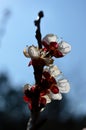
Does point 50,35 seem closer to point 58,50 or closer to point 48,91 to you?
point 58,50

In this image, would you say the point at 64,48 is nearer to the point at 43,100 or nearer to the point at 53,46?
the point at 53,46

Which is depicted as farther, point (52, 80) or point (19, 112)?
point (19, 112)

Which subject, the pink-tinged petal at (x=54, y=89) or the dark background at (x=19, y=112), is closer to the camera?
the pink-tinged petal at (x=54, y=89)

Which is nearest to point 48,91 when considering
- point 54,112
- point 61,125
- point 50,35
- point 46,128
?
point 50,35

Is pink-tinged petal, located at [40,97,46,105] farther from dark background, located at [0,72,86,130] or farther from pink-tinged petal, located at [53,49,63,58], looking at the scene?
dark background, located at [0,72,86,130]

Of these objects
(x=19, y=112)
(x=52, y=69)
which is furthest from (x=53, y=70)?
(x=19, y=112)

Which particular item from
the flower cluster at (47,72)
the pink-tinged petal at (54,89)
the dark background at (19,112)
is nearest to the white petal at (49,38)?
the flower cluster at (47,72)

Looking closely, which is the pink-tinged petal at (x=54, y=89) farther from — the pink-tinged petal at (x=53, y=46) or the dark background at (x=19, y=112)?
the dark background at (x=19, y=112)
